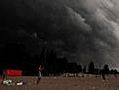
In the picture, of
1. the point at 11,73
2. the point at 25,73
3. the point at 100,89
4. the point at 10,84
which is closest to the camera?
the point at 100,89

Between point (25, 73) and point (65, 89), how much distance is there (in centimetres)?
9388

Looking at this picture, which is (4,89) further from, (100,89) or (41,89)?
(100,89)

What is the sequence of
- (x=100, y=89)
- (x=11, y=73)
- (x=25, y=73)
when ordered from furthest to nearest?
(x=25, y=73), (x=11, y=73), (x=100, y=89)

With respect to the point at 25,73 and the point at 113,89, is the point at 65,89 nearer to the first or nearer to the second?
the point at 113,89

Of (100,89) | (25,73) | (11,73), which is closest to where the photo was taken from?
(100,89)

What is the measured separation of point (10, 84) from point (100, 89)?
14.8 m

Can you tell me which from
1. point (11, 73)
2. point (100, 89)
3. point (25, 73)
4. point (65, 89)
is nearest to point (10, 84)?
point (65, 89)

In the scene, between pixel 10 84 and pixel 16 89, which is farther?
pixel 10 84

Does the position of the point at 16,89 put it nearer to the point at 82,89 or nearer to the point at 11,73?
the point at 82,89

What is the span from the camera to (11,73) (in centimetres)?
11581

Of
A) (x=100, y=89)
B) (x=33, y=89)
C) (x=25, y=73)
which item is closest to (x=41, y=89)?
(x=33, y=89)

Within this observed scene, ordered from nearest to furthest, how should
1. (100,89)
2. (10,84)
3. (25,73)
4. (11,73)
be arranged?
(100,89) < (10,84) < (11,73) < (25,73)

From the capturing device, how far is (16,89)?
1793 inches

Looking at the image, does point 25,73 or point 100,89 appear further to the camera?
point 25,73
